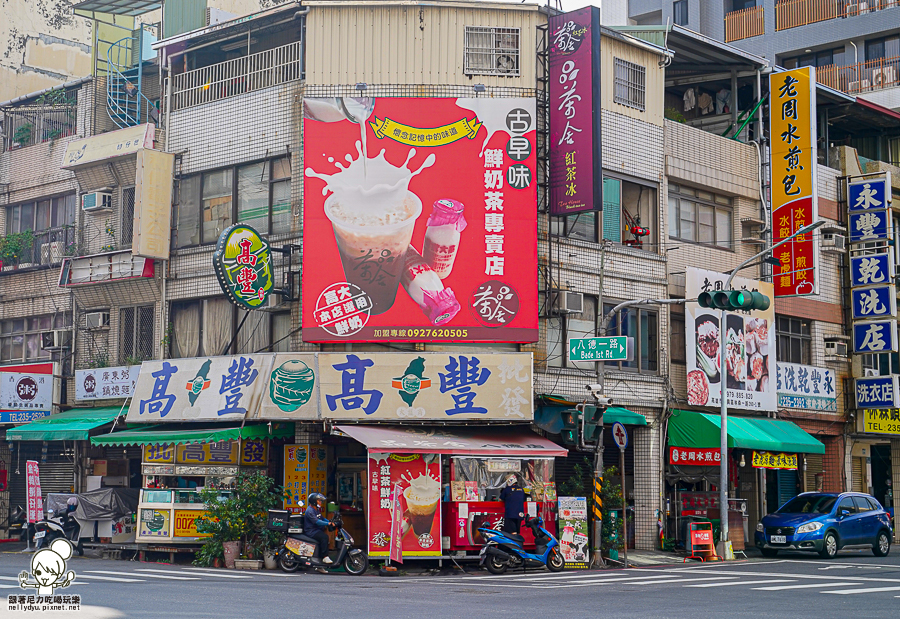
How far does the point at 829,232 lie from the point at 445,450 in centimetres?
1573

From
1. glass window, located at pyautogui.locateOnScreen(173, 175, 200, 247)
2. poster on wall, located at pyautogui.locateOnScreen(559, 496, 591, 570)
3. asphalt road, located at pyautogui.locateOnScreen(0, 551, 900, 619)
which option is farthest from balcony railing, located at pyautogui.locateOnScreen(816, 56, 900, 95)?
poster on wall, located at pyautogui.locateOnScreen(559, 496, 591, 570)

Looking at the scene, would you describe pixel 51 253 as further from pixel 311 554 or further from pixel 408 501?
pixel 408 501

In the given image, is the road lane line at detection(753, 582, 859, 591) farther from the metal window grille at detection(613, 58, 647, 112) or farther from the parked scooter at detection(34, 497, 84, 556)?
the parked scooter at detection(34, 497, 84, 556)

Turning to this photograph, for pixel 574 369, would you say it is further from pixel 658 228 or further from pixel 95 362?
pixel 95 362

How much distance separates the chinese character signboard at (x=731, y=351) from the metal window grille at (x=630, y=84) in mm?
4427

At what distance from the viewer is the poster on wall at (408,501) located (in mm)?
21719

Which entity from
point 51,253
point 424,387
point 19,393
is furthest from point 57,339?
point 424,387

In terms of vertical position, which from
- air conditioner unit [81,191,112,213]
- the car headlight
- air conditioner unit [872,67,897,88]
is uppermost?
air conditioner unit [872,67,897,88]

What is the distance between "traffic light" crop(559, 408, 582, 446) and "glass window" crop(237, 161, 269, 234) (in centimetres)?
→ 818

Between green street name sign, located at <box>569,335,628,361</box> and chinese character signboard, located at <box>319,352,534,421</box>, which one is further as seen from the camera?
chinese character signboard, located at <box>319,352,534,421</box>

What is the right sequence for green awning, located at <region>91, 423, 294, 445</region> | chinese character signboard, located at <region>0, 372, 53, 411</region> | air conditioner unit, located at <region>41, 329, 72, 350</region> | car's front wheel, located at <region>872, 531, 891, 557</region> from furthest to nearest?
air conditioner unit, located at <region>41, 329, 72, 350</region>
chinese character signboard, located at <region>0, 372, 53, 411</region>
car's front wheel, located at <region>872, 531, 891, 557</region>
green awning, located at <region>91, 423, 294, 445</region>

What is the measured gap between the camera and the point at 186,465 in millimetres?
24797

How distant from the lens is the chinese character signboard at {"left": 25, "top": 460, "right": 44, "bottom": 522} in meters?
25.7

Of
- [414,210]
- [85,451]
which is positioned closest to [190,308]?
[85,451]
